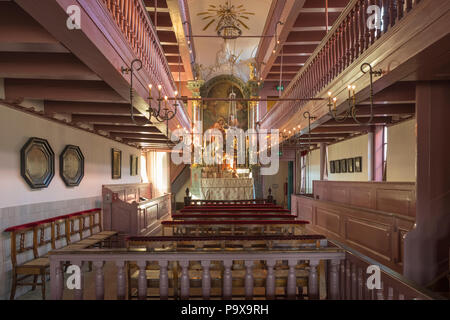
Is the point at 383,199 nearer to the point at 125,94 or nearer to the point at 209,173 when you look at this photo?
the point at 125,94

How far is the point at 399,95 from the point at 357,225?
8.75 ft

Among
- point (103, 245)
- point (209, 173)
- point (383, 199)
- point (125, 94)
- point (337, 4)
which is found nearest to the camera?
point (125, 94)

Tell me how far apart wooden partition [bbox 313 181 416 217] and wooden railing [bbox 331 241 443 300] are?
9.00 feet

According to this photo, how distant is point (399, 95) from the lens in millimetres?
5078

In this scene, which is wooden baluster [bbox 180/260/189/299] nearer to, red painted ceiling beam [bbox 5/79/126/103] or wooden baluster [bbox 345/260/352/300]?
wooden baluster [bbox 345/260/352/300]

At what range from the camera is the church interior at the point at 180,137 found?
107 inches

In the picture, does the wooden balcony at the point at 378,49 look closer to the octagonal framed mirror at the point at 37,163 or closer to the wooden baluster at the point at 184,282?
the wooden baluster at the point at 184,282

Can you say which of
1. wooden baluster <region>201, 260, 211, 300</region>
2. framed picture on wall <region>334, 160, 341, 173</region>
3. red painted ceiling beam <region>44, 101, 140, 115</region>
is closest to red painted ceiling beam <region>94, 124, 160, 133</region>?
red painted ceiling beam <region>44, 101, 140, 115</region>

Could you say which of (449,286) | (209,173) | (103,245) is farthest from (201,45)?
(449,286)

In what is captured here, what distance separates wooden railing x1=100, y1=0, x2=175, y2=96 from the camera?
11.8 feet

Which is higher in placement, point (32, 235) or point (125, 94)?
point (125, 94)

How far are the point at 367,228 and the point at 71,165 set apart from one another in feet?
20.0

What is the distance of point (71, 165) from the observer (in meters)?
6.88

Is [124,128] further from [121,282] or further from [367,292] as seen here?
[367,292]
